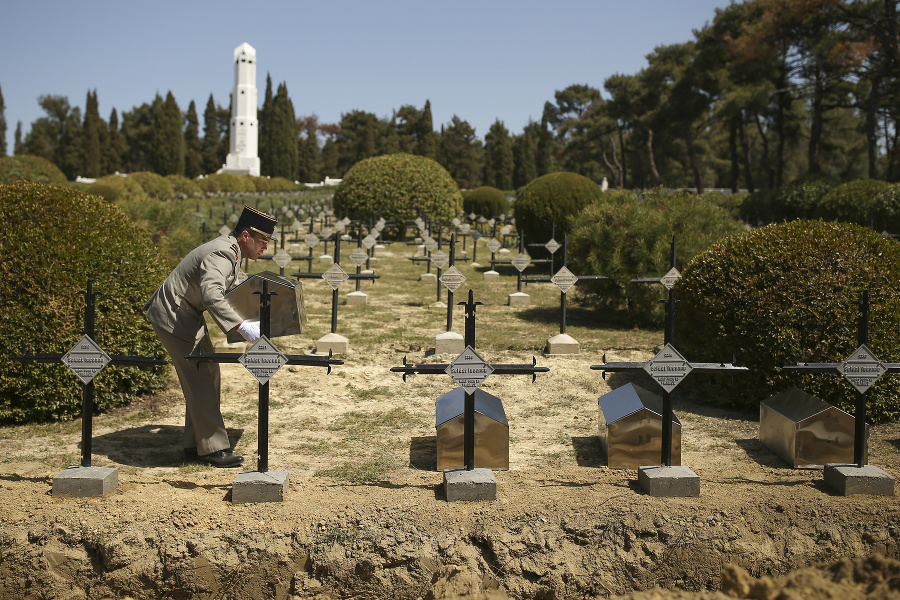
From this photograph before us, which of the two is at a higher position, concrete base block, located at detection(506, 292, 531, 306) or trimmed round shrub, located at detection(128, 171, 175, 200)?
trimmed round shrub, located at detection(128, 171, 175, 200)

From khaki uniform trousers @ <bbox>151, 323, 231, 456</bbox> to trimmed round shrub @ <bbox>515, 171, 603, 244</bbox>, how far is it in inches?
473

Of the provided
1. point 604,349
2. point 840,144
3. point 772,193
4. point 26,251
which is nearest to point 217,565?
point 26,251

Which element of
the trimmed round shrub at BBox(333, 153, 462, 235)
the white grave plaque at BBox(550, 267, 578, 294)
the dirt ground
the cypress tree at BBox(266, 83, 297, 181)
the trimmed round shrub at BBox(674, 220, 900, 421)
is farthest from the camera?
the cypress tree at BBox(266, 83, 297, 181)

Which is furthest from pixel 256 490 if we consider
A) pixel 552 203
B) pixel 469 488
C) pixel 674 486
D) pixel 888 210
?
pixel 888 210

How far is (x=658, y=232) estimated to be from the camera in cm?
964

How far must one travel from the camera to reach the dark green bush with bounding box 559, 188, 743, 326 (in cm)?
961

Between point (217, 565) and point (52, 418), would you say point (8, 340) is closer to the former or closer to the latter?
point (52, 418)

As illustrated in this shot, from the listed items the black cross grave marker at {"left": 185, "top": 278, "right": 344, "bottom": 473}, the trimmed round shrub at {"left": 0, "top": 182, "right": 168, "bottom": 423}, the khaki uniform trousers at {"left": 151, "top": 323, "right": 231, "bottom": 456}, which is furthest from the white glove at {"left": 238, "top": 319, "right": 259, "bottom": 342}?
the trimmed round shrub at {"left": 0, "top": 182, "right": 168, "bottom": 423}

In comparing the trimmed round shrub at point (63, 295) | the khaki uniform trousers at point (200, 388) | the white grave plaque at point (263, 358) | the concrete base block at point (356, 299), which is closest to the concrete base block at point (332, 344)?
the trimmed round shrub at point (63, 295)

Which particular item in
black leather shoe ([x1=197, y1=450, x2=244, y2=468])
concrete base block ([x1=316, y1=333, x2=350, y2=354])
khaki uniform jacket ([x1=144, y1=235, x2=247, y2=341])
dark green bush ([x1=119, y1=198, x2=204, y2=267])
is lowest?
black leather shoe ([x1=197, y1=450, x2=244, y2=468])

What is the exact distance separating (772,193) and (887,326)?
1948 centimetres

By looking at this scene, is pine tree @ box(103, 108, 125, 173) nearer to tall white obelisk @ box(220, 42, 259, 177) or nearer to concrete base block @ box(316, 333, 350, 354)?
tall white obelisk @ box(220, 42, 259, 177)

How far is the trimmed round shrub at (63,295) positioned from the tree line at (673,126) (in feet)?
84.7

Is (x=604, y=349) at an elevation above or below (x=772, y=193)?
below
